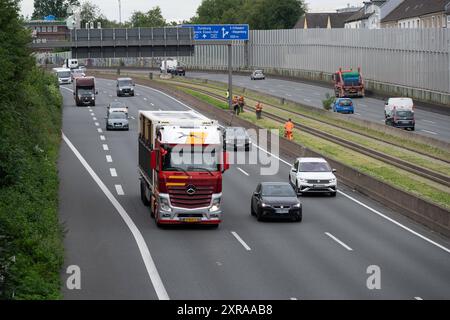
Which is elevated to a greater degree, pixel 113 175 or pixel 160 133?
pixel 160 133

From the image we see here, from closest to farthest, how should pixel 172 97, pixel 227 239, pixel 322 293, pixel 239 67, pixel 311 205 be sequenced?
pixel 322 293
pixel 227 239
pixel 311 205
pixel 172 97
pixel 239 67

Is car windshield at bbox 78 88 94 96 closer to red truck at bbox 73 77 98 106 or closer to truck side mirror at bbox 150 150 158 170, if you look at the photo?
red truck at bbox 73 77 98 106

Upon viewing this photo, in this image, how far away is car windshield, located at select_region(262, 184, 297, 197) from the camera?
37781mm

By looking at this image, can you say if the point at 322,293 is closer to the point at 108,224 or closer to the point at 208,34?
the point at 108,224

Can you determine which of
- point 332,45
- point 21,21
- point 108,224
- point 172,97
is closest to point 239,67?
point 332,45

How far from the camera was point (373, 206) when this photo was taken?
42.3m

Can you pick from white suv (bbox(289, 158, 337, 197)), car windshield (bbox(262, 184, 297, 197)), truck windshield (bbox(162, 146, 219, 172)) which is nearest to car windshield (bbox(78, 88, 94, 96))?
white suv (bbox(289, 158, 337, 197))

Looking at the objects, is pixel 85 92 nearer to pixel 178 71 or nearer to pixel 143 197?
pixel 143 197

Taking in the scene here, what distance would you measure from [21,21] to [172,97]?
44.1m

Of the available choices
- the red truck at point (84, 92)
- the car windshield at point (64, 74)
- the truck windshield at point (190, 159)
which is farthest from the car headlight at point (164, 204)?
the car windshield at point (64, 74)

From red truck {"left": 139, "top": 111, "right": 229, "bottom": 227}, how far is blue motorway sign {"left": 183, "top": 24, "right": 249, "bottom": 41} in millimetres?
60174

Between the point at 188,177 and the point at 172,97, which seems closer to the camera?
the point at 188,177

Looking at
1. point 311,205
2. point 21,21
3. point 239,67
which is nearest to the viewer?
point 311,205

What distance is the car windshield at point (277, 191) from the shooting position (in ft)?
124
